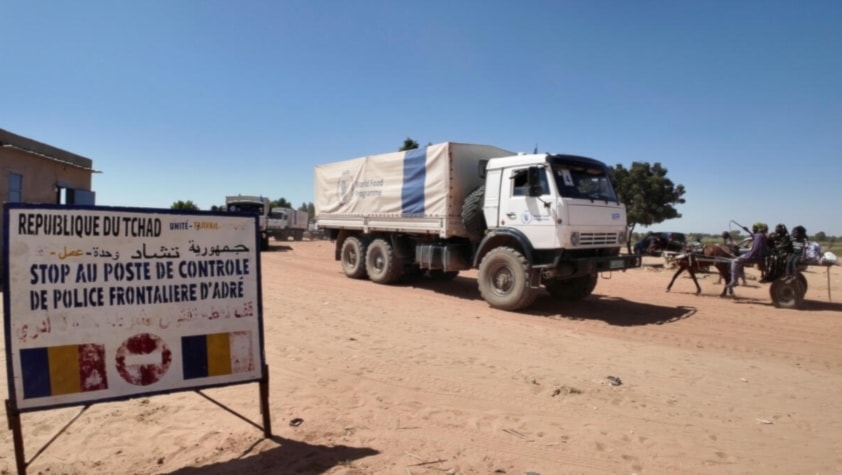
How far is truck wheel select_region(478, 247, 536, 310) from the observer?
9.55m

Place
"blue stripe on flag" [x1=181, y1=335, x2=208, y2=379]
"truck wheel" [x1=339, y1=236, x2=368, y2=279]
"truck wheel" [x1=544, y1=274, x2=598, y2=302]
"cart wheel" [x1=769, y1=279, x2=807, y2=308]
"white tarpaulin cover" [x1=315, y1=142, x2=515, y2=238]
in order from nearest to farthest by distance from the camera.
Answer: "blue stripe on flag" [x1=181, y1=335, x2=208, y2=379]
"cart wheel" [x1=769, y1=279, x2=807, y2=308]
"truck wheel" [x1=544, y1=274, x2=598, y2=302]
"white tarpaulin cover" [x1=315, y1=142, x2=515, y2=238]
"truck wheel" [x1=339, y1=236, x2=368, y2=279]

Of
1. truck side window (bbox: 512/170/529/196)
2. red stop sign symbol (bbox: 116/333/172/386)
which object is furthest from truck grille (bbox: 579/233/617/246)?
red stop sign symbol (bbox: 116/333/172/386)

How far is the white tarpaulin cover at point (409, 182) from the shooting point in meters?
11.3

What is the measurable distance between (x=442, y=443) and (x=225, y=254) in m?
2.17

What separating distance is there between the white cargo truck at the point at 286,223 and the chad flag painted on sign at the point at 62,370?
1282 inches

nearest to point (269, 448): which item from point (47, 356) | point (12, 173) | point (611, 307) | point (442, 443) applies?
point (442, 443)

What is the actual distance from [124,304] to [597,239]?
836 cm

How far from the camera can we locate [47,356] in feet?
9.85

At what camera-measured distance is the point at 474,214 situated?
11.0 m

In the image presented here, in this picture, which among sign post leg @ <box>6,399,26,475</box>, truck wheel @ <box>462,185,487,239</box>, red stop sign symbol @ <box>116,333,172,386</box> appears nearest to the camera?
sign post leg @ <box>6,399,26,475</box>

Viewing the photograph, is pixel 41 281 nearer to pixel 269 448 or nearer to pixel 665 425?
pixel 269 448

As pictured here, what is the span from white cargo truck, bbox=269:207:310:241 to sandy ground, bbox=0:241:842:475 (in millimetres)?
29207

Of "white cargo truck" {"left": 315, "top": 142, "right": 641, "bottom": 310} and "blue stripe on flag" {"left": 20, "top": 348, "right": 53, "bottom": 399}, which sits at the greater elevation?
"white cargo truck" {"left": 315, "top": 142, "right": 641, "bottom": 310}

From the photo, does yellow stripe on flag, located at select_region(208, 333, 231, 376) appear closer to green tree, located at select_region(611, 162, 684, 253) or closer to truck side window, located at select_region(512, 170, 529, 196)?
truck side window, located at select_region(512, 170, 529, 196)
